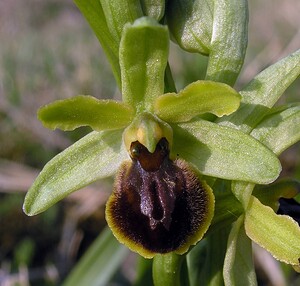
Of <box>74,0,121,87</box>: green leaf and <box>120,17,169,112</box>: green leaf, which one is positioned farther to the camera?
<box>74,0,121,87</box>: green leaf

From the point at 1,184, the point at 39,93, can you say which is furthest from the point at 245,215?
the point at 39,93

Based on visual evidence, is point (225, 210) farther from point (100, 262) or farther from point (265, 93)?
point (100, 262)

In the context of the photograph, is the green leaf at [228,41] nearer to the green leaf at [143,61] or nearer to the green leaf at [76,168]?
the green leaf at [143,61]

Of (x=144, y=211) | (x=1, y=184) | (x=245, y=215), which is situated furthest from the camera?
Answer: (x=1, y=184)

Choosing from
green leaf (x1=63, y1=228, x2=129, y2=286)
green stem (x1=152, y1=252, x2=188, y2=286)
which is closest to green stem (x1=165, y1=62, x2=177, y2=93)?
green stem (x1=152, y1=252, x2=188, y2=286)

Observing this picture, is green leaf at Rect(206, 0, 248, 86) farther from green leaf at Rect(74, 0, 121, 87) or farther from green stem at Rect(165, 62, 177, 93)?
green leaf at Rect(74, 0, 121, 87)

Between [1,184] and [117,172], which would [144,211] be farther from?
[1,184]
